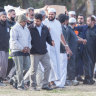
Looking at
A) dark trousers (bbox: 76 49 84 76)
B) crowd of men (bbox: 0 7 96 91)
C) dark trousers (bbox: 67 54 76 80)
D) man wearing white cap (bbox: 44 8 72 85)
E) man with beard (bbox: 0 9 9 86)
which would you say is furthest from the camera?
dark trousers (bbox: 76 49 84 76)

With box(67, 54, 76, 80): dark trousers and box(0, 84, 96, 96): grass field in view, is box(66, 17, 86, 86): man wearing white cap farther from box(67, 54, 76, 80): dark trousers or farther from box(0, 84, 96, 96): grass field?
box(0, 84, 96, 96): grass field

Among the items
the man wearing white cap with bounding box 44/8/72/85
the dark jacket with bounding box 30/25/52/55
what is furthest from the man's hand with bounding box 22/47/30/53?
the man wearing white cap with bounding box 44/8/72/85

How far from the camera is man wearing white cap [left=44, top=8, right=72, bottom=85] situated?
13.7 m

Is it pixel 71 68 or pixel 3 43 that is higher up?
pixel 3 43

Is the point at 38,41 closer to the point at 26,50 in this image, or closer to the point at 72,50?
the point at 26,50

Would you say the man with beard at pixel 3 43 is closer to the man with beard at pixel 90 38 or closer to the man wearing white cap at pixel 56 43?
the man wearing white cap at pixel 56 43

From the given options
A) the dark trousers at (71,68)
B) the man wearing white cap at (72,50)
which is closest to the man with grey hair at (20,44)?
the man wearing white cap at (72,50)

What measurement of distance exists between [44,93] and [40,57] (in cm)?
110

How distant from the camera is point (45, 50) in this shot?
12.9 m

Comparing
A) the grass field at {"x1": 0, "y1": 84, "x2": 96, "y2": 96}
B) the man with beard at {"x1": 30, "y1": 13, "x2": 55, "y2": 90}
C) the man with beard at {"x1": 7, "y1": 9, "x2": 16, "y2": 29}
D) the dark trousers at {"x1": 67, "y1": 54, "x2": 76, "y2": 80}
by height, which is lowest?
the grass field at {"x1": 0, "y1": 84, "x2": 96, "y2": 96}

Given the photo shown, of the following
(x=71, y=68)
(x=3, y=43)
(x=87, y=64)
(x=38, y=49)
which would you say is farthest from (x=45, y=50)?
(x=87, y=64)

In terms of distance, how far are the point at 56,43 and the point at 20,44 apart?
1.59m

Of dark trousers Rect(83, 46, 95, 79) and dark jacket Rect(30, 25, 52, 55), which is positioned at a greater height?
dark jacket Rect(30, 25, 52, 55)

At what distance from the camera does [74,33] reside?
583 inches
